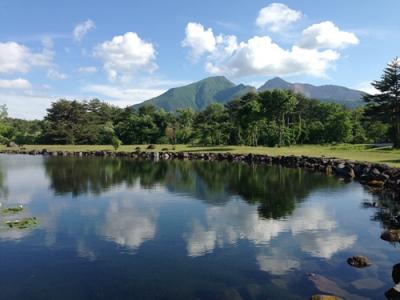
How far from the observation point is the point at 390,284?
12.9 meters

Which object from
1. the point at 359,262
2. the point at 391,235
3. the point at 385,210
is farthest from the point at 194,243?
the point at 385,210

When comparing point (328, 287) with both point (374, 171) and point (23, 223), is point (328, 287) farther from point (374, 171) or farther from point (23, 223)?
point (374, 171)

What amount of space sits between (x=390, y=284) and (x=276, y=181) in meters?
24.2

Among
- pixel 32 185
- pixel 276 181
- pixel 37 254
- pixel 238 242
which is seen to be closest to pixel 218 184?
pixel 276 181

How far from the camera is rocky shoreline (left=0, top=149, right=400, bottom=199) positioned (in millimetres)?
33188

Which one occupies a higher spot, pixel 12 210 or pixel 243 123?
pixel 243 123

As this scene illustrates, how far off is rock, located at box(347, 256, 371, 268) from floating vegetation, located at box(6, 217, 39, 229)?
14733 millimetres

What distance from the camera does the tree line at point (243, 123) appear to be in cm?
6586

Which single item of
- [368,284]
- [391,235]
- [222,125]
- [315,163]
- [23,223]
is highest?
[222,125]

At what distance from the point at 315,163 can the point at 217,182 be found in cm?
1662

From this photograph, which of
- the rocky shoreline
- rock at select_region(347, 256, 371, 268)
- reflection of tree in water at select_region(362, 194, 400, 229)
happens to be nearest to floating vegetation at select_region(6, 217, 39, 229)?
rock at select_region(347, 256, 371, 268)

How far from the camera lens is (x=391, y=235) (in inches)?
711

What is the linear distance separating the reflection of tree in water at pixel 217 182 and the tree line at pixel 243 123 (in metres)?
23.0

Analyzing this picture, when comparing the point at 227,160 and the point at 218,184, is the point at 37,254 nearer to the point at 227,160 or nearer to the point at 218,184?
the point at 218,184
